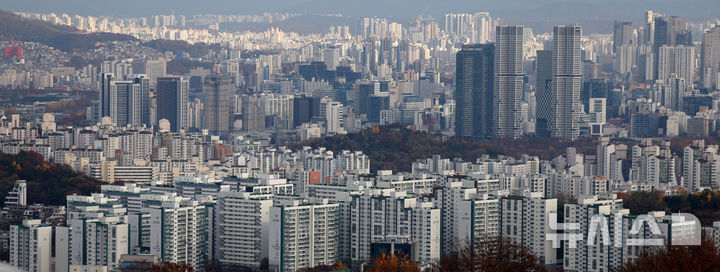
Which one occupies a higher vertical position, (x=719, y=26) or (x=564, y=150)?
(x=719, y=26)

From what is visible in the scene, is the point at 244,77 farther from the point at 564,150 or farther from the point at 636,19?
the point at 564,150

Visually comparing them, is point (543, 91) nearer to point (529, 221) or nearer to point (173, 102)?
point (173, 102)

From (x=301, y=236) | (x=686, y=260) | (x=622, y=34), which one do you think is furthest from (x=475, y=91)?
(x=686, y=260)

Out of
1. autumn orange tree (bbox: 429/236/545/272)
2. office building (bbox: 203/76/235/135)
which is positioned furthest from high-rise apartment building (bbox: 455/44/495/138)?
autumn orange tree (bbox: 429/236/545/272)

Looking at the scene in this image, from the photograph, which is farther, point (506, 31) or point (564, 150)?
point (506, 31)

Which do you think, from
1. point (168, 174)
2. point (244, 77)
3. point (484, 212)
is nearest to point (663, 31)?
point (244, 77)

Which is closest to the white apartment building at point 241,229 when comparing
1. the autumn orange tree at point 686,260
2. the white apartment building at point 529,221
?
the white apartment building at point 529,221

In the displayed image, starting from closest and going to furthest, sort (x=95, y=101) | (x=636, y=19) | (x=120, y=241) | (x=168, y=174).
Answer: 1. (x=120, y=241)
2. (x=168, y=174)
3. (x=95, y=101)
4. (x=636, y=19)
